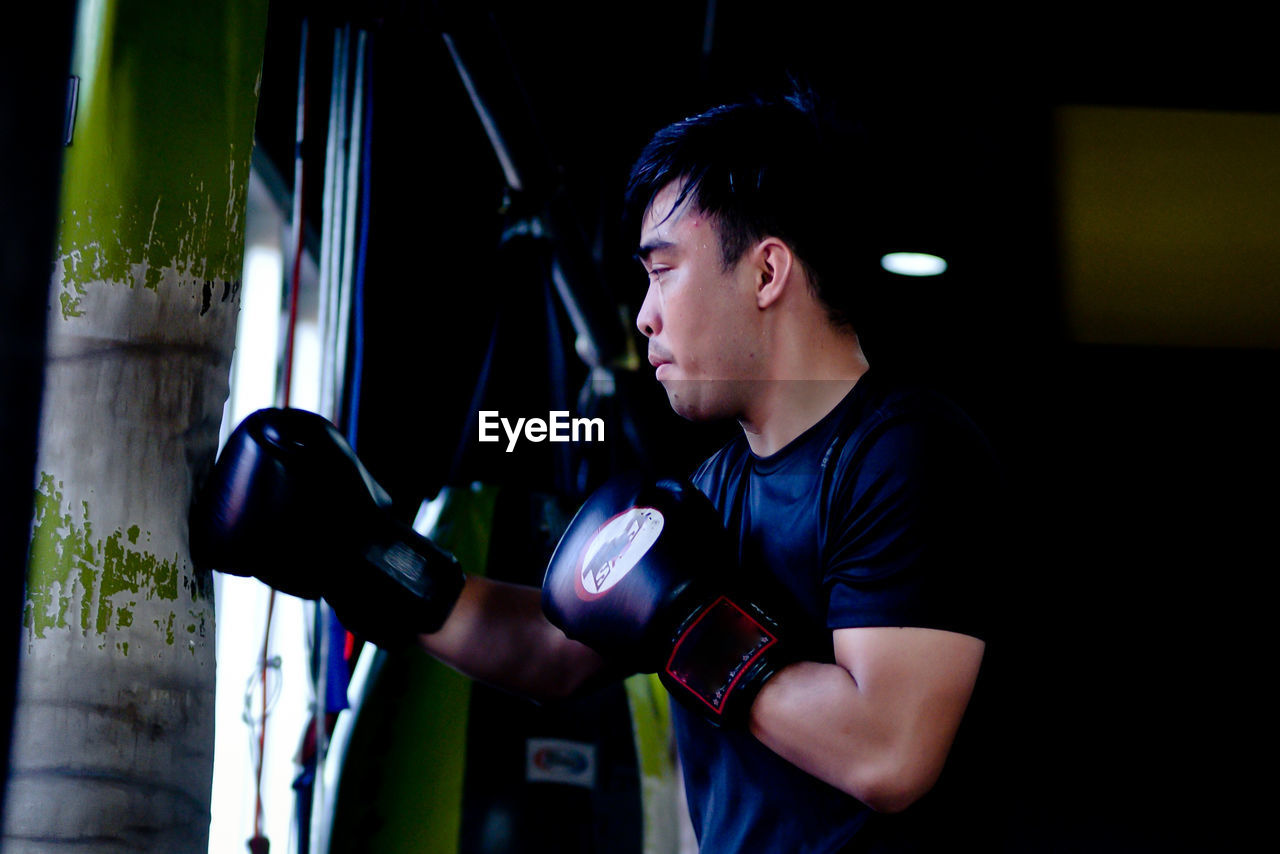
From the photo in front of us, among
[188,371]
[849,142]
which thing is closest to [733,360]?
[849,142]

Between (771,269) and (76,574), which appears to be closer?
(76,574)

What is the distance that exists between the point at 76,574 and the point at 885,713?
771 mm

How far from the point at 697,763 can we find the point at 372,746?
0.81 metres

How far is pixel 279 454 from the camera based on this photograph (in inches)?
46.0

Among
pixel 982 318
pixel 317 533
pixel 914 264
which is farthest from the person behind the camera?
pixel 982 318

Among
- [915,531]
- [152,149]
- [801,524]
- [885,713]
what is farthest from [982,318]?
[152,149]

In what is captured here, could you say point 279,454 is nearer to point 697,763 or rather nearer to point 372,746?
point 697,763

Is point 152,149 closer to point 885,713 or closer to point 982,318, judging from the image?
point 885,713

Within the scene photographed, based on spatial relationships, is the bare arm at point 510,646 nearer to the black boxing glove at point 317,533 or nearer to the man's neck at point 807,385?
the black boxing glove at point 317,533

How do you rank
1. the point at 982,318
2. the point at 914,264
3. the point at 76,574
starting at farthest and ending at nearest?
the point at 982,318 → the point at 914,264 → the point at 76,574

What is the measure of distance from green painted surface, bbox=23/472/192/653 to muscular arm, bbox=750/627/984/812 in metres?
0.65

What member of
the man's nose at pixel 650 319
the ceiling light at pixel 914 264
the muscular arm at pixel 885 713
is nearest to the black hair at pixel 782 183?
the man's nose at pixel 650 319

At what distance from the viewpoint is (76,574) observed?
99 centimetres

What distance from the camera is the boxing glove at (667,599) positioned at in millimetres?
1128
